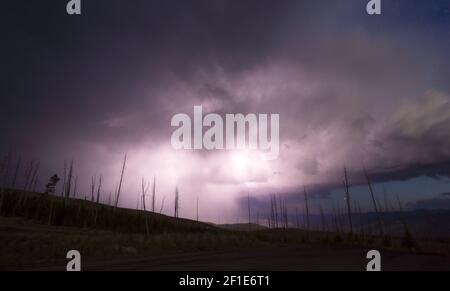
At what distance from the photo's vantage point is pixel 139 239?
111 feet

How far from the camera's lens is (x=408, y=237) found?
43625mm

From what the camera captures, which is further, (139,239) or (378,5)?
(139,239)

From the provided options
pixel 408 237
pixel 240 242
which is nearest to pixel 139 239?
pixel 240 242
